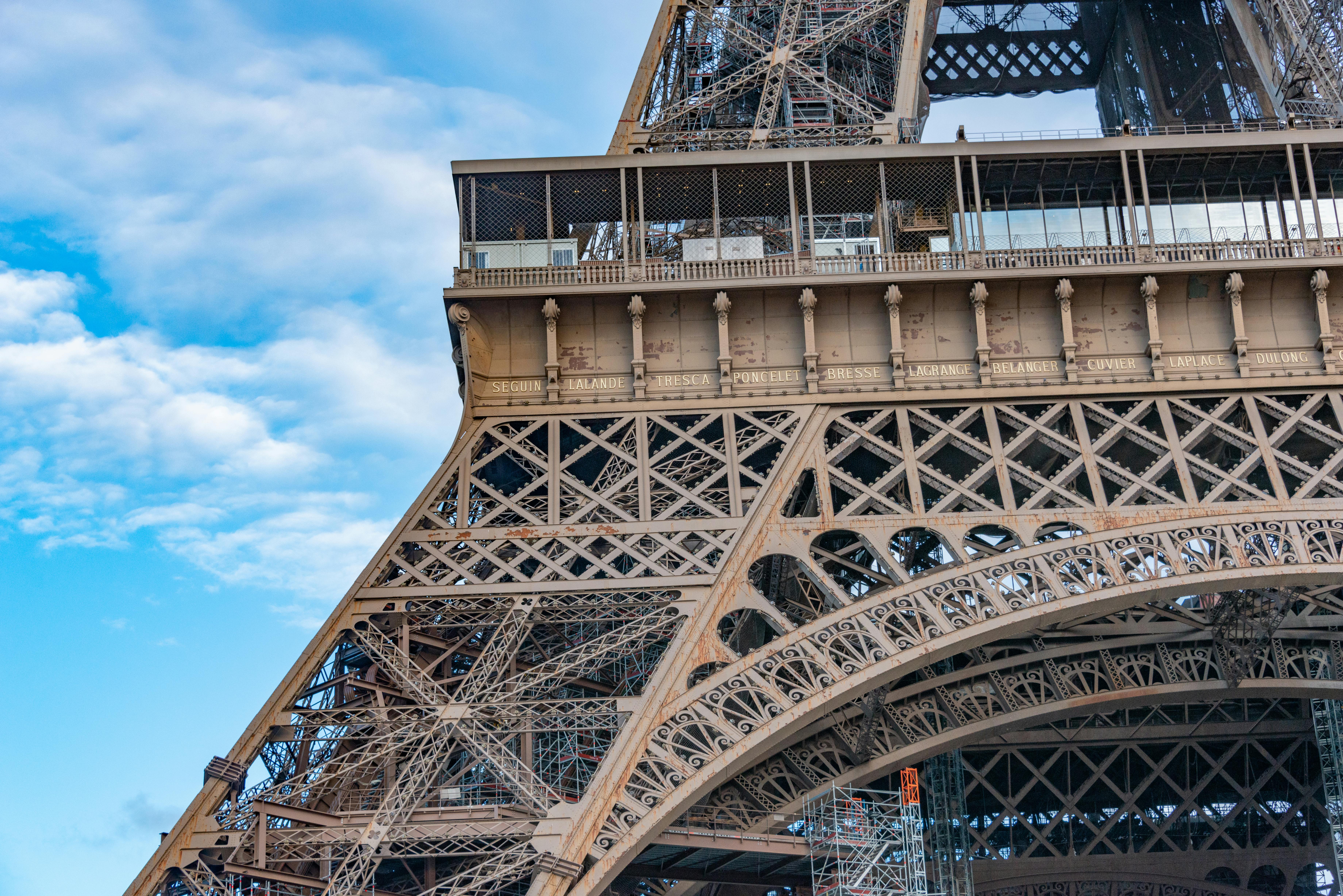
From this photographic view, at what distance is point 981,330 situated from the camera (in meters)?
28.3

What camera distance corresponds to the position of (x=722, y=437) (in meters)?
28.0

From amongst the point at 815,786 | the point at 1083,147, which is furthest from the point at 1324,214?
the point at 815,786

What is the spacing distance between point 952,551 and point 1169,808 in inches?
781

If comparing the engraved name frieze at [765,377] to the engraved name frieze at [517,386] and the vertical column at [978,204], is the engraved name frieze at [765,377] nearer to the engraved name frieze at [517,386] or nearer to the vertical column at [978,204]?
the engraved name frieze at [517,386]

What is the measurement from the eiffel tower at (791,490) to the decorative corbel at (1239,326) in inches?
3.0

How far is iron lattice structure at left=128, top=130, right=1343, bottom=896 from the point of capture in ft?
76.7

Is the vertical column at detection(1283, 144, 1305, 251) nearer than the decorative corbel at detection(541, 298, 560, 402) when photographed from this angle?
No

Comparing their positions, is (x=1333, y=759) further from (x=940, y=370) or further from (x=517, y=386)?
(x=517, y=386)

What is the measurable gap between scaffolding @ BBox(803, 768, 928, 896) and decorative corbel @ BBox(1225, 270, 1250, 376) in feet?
29.9

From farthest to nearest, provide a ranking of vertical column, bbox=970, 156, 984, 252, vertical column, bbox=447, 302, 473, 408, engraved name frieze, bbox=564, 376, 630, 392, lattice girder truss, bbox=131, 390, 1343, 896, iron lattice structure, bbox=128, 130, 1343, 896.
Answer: vertical column, bbox=970, 156, 984, 252
engraved name frieze, bbox=564, 376, 630, 392
vertical column, bbox=447, 302, 473, 408
iron lattice structure, bbox=128, 130, 1343, 896
lattice girder truss, bbox=131, 390, 1343, 896

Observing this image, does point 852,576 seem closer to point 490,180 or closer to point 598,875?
point 490,180

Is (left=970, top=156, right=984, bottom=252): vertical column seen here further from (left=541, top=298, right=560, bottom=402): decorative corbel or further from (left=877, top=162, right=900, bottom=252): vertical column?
(left=541, top=298, right=560, bottom=402): decorative corbel

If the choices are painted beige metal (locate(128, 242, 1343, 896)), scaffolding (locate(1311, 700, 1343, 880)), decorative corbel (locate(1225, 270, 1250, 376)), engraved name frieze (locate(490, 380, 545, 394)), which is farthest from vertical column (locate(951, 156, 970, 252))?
scaffolding (locate(1311, 700, 1343, 880))

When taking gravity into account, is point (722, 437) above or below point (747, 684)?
above
